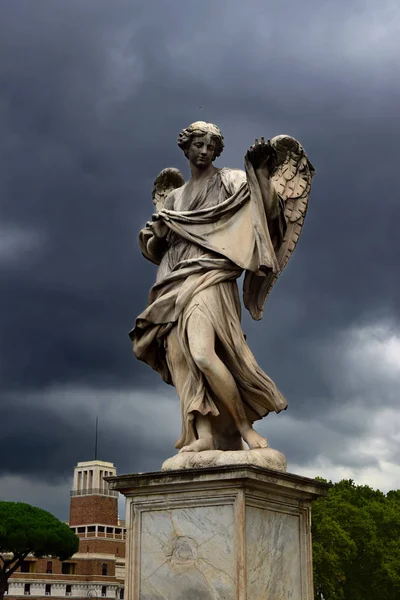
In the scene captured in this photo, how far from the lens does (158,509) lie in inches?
306

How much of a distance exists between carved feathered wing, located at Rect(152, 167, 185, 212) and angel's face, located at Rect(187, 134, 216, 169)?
0.91 metres

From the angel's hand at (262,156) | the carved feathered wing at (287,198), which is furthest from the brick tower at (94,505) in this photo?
the angel's hand at (262,156)

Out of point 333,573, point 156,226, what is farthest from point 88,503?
point 156,226

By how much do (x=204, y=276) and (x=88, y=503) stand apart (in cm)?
9071

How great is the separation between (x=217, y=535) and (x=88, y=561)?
259 feet

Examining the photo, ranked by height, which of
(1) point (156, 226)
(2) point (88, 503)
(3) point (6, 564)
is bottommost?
(1) point (156, 226)

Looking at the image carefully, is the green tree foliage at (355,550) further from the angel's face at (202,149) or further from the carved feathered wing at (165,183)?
the angel's face at (202,149)

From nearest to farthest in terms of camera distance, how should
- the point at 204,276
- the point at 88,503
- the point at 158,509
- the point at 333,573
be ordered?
the point at 158,509
the point at 204,276
the point at 333,573
the point at 88,503

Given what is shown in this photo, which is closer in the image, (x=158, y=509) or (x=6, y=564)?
(x=158, y=509)

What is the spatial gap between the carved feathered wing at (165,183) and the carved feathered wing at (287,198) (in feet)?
4.09

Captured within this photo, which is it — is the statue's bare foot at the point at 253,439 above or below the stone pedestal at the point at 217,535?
above

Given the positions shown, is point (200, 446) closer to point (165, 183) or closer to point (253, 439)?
point (253, 439)

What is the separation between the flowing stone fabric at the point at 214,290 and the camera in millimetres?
8172

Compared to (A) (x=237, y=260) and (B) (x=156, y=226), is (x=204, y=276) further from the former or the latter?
(B) (x=156, y=226)
